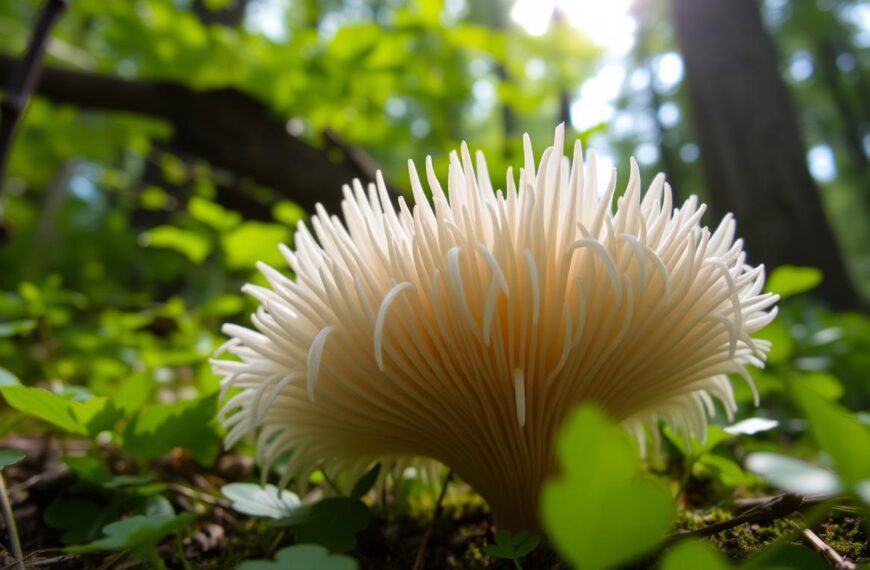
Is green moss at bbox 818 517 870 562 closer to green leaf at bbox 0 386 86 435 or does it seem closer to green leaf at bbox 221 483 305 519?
green leaf at bbox 221 483 305 519

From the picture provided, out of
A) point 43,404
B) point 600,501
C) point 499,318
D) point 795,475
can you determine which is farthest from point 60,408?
point 795,475

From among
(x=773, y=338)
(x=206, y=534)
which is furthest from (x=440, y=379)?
(x=773, y=338)

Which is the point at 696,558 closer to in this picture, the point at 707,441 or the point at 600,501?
the point at 600,501

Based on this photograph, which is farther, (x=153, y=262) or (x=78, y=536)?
(x=153, y=262)

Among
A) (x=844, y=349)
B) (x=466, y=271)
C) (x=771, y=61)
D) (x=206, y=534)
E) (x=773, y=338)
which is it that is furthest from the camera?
(x=771, y=61)

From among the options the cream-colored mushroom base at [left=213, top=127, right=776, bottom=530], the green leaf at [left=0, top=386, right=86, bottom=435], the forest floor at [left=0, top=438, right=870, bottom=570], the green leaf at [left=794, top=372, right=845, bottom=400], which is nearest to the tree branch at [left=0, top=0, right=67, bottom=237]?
the forest floor at [left=0, top=438, right=870, bottom=570]

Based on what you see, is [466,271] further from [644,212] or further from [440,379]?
[644,212]
